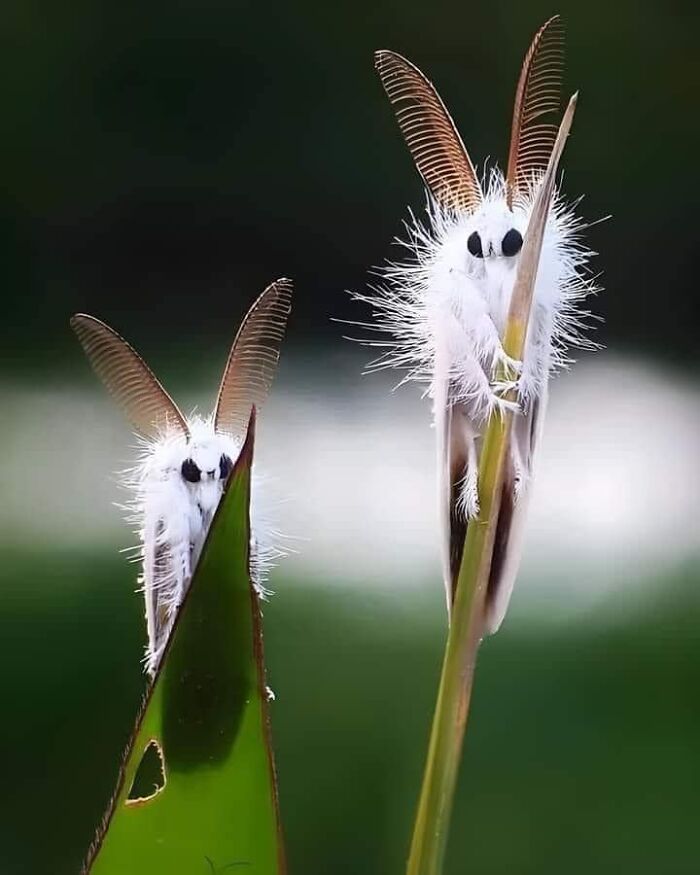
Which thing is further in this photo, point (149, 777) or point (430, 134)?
point (430, 134)

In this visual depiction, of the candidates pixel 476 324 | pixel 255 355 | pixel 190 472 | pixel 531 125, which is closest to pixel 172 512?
pixel 190 472

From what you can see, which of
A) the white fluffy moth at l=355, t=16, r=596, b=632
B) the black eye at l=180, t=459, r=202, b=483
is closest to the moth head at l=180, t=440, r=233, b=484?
the black eye at l=180, t=459, r=202, b=483

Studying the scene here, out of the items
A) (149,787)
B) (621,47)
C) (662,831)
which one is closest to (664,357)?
(621,47)

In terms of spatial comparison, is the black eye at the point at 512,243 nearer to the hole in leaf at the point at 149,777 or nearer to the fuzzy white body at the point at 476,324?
the fuzzy white body at the point at 476,324

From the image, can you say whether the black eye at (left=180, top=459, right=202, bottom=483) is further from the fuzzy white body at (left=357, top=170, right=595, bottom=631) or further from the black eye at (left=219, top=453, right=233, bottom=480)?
the fuzzy white body at (left=357, top=170, right=595, bottom=631)

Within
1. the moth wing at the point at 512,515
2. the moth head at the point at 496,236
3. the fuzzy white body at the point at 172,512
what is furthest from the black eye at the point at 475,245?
the fuzzy white body at the point at 172,512

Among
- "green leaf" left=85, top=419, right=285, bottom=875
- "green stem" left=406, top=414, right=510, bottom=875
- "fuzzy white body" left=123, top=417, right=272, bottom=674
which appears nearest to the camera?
"green leaf" left=85, top=419, right=285, bottom=875

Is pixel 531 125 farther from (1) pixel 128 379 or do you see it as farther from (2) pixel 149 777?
(2) pixel 149 777
